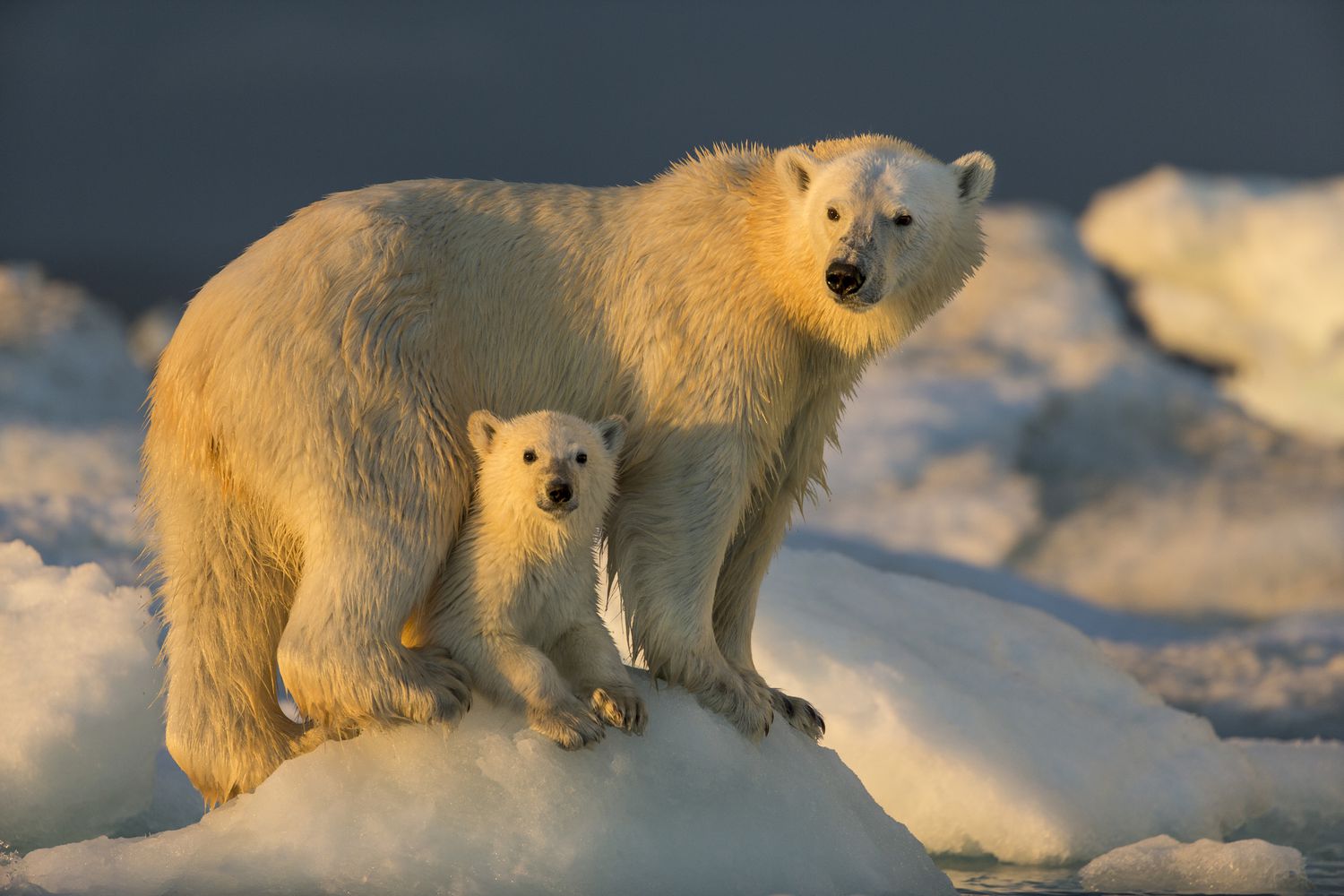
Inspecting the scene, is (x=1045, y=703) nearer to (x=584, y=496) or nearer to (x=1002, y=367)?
(x=584, y=496)

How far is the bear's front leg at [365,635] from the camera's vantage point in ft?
17.6

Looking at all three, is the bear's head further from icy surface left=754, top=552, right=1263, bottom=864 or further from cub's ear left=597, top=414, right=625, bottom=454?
icy surface left=754, top=552, right=1263, bottom=864

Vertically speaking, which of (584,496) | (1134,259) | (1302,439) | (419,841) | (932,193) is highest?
(1134,259)

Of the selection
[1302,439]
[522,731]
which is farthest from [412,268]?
[1302,439]

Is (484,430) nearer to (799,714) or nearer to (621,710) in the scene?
(621,710)

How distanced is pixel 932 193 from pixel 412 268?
1.90 metres

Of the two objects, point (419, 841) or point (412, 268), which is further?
point (412, 268)

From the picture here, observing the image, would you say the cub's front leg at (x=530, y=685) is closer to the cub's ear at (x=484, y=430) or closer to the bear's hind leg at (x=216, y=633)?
the cub's ear at (x=484, y=430)

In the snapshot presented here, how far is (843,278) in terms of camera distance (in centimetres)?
541

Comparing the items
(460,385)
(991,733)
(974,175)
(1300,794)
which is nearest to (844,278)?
(974,175)

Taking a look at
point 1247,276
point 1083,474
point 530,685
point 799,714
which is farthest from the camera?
point 1247,276

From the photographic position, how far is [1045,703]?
838cm

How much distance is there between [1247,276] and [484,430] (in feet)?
63.4

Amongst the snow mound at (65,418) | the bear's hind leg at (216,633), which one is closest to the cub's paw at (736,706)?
the bear's hind leg at (216,633)
